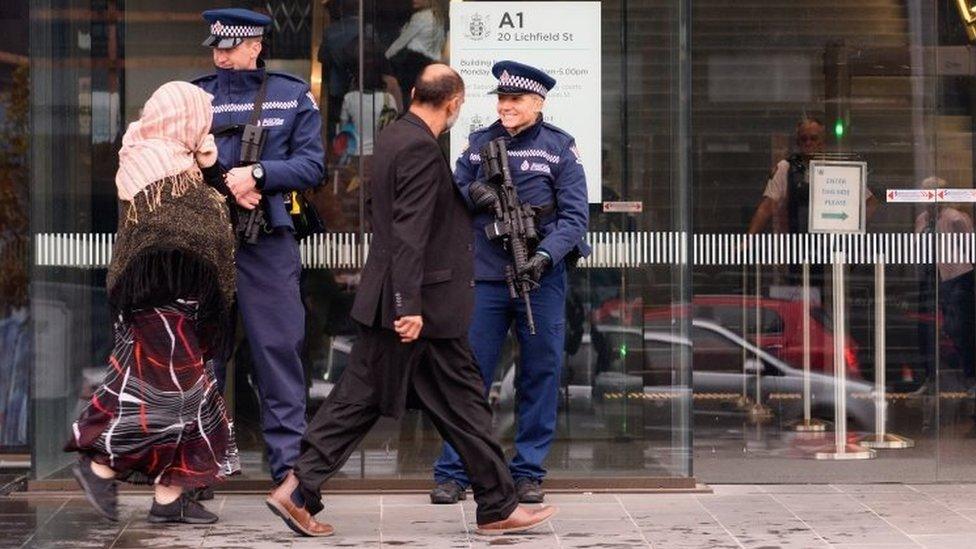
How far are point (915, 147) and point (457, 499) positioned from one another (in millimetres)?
2985

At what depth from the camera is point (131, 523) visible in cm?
805

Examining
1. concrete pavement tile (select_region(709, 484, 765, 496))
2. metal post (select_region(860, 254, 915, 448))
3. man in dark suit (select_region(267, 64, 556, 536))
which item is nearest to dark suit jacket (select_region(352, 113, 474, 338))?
man in dark suit (select_region(267, 64, 556, 536))

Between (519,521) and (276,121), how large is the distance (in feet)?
6.53

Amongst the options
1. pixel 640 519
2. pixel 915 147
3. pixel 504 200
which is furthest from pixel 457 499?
pixel 915 147

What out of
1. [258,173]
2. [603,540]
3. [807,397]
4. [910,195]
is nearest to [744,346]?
[807,397]

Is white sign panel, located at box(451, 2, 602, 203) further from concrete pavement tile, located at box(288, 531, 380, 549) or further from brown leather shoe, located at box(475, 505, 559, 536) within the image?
concrete pavement tile, located at box(288, 531, 380, 549)

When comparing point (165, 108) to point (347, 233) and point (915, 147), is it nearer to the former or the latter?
point (347, 233)

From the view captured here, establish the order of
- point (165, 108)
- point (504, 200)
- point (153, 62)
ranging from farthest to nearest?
point (153, 62) < point (504, 200) < point (165, 108)

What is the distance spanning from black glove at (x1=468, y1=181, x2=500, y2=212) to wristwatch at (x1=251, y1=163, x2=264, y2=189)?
36.3 inches

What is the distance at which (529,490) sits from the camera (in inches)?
334

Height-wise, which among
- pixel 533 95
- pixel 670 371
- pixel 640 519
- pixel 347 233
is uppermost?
pixel 533 95

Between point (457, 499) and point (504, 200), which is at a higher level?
Answer: point (504, 200)

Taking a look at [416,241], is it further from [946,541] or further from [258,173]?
[946,541]

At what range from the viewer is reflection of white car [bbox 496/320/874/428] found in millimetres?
9297
